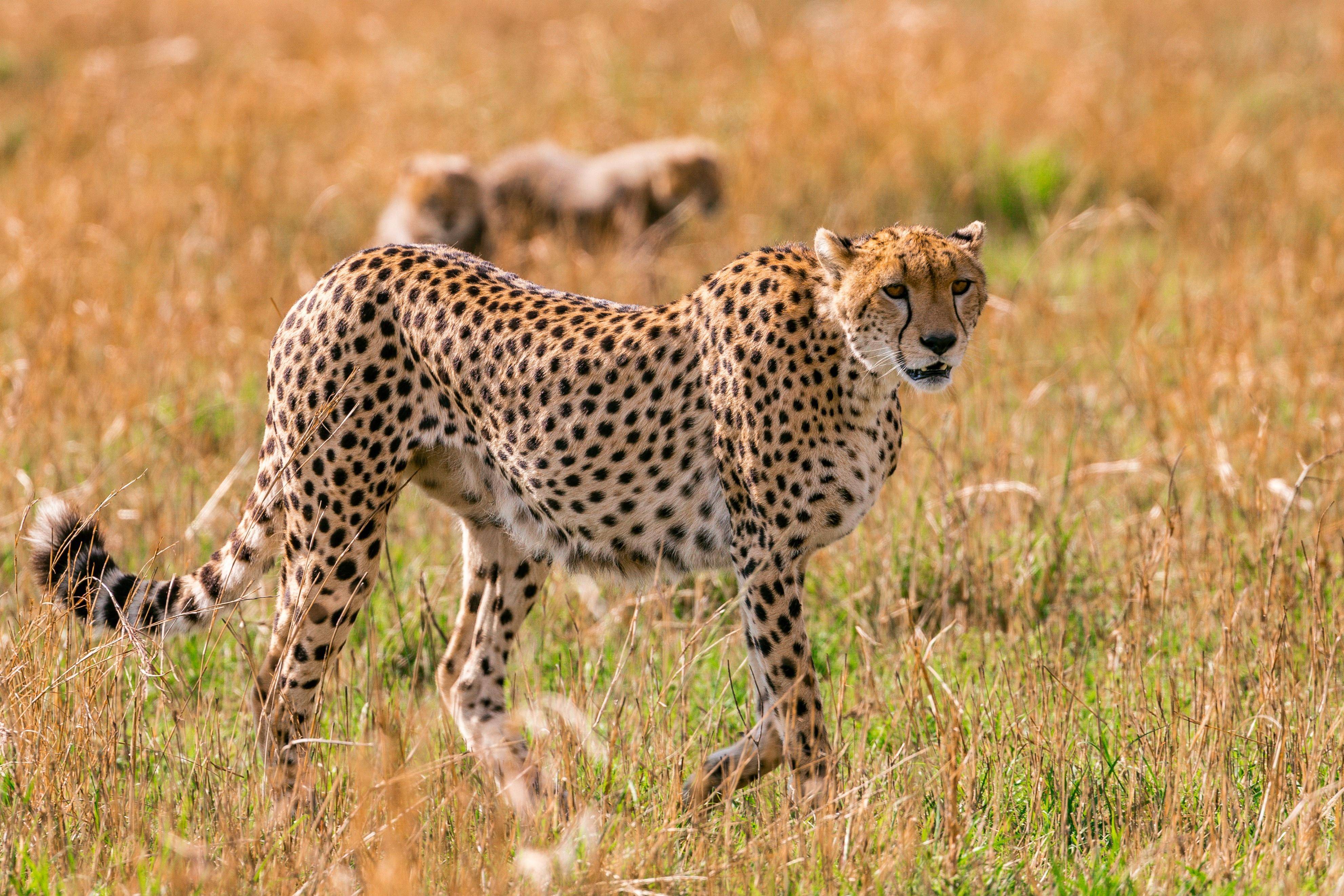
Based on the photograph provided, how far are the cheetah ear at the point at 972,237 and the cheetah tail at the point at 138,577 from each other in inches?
68.7

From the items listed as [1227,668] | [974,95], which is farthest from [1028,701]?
[974,95]

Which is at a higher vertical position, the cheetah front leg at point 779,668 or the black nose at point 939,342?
the black nose at point 939,342

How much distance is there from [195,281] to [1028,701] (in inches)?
208

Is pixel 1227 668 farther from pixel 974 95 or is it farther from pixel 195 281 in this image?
pixel 974 95

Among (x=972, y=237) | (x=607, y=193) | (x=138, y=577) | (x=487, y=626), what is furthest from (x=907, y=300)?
(x=607, y=193)

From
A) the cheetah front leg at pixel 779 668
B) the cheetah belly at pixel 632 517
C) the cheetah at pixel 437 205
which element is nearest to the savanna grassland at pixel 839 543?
the cheetah front leg at pixel 779 668

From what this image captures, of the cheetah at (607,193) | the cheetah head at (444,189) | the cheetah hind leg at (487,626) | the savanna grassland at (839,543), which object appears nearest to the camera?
the savanna grassland at (839,543)

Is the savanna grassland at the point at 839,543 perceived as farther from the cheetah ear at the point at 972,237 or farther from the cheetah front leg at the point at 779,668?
the cheetah ear at the point at 972,237

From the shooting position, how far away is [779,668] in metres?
3.39

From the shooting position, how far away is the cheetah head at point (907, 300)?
3.21 meters

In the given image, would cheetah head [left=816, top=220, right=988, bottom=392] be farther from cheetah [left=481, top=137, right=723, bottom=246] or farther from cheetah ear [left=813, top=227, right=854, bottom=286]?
cheetah [left=481, top=137, right=723, bottom=246]

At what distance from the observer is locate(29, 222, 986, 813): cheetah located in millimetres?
3373

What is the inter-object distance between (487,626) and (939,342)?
5.21 ft

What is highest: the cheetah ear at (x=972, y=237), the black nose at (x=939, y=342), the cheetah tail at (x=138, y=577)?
the cheetah ear at (x=972, y=237)
